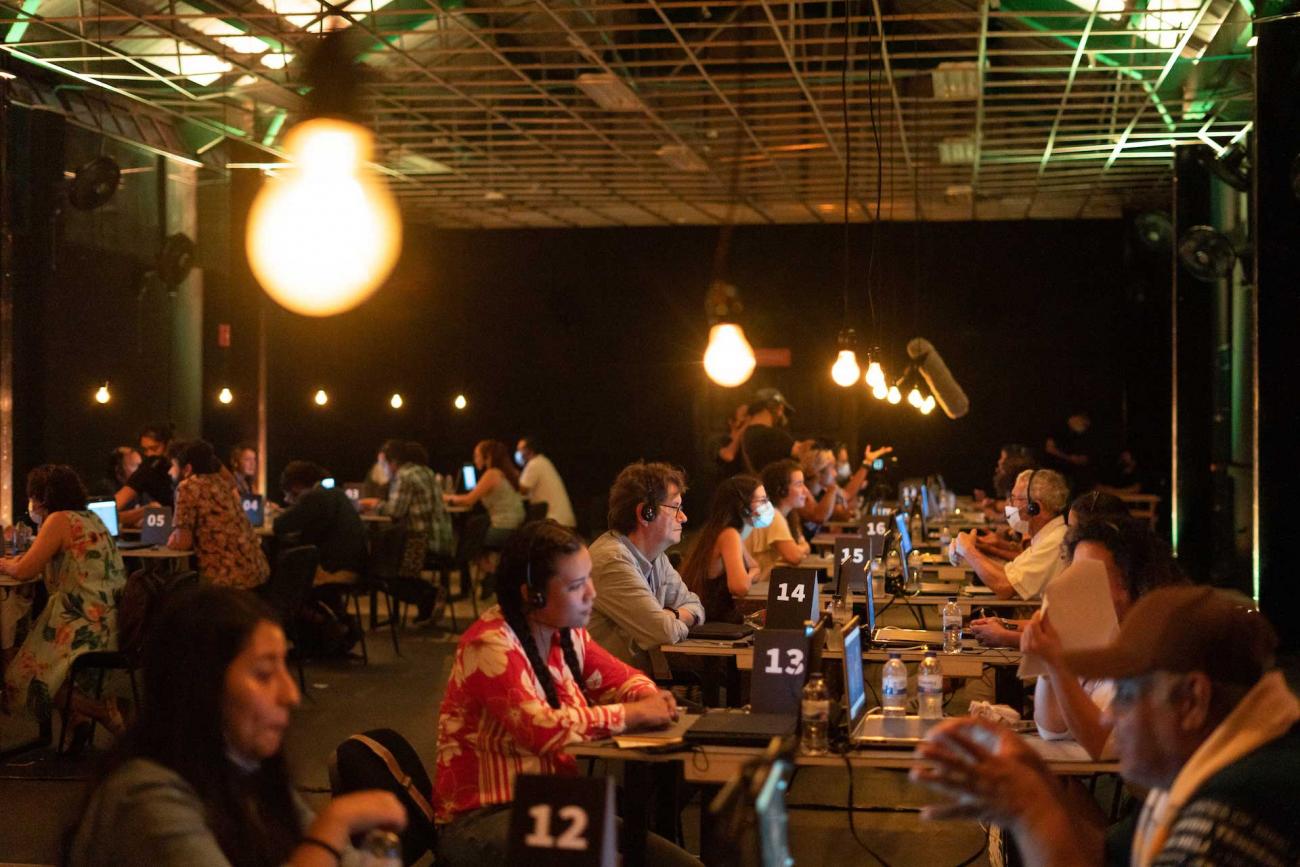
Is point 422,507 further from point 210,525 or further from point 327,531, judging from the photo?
point 210,525

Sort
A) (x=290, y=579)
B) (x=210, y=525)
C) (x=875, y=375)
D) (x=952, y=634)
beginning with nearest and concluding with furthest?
(x=952, y=634)
(x=290, y=579)
(x=210, y=525)
(x=875, y=375)

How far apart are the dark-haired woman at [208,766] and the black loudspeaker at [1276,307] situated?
27.3ft

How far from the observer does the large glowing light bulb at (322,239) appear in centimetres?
229

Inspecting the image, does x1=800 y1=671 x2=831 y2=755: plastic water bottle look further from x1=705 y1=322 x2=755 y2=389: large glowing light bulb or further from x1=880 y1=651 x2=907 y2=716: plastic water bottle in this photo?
x1=705 y1=322 x2=755 y2=389: large glowing light bulb

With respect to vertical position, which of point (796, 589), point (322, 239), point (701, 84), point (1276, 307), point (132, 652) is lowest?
point (132, 652)

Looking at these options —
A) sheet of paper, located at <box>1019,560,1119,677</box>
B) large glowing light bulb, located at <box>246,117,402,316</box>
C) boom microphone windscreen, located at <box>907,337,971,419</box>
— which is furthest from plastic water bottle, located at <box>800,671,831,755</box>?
boom microphone windscreen, located at <box>907,337,971,419</box>

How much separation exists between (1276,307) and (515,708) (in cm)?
751

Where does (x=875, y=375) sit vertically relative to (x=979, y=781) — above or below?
above

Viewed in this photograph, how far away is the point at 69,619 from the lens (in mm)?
6480

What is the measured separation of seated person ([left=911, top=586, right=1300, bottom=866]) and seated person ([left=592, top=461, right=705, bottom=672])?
3418mm

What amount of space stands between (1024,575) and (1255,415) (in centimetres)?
354

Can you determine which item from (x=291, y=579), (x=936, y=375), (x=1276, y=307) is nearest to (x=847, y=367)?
(x=936, y=375)

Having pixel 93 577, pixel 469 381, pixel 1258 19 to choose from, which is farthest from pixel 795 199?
pixel 93 577

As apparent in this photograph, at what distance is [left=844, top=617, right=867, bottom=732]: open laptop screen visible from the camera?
411 centimetres
